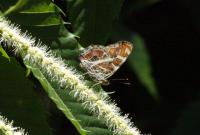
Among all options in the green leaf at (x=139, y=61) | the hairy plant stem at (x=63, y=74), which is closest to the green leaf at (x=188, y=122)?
the green leaf at (x=139, y=61)

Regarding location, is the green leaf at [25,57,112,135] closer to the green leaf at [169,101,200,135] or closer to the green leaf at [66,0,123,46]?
the green leaf at [66,0,123,46]

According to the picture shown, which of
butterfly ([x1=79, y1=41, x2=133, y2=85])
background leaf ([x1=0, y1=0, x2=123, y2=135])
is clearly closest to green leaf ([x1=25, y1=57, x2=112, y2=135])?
background leaf ([x1=0, y1=0, x2=123, y2=135])

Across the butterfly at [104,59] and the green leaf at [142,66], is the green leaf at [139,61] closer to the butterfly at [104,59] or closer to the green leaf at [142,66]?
the green leaf at [142,66]

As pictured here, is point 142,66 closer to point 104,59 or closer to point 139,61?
point 139,61

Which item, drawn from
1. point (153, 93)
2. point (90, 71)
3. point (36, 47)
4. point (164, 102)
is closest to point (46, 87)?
point (36, 47)

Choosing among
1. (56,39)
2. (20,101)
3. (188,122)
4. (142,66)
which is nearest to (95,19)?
(56,39)

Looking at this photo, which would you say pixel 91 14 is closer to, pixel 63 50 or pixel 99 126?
pixel 63 50
